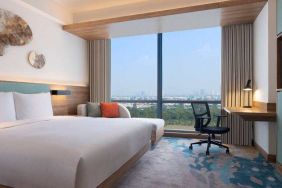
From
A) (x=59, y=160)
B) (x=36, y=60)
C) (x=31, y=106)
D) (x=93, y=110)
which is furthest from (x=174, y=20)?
(x=59, y=160)

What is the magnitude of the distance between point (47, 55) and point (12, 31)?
2.89 feet

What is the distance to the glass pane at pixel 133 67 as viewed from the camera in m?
5.21

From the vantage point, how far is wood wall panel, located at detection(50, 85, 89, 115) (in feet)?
14.0

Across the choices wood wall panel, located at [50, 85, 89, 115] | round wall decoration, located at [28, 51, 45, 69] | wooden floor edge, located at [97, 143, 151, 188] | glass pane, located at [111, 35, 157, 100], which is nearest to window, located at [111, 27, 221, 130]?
glass pane, located at [111, 35, 157, 100]

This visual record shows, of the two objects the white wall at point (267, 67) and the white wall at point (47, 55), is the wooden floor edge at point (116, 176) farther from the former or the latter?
the white wall at point (47, 55)

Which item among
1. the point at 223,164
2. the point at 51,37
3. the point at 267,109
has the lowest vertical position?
the point at 223,164

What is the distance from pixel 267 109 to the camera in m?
3.10

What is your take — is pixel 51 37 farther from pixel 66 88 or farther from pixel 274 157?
pixel 274 157

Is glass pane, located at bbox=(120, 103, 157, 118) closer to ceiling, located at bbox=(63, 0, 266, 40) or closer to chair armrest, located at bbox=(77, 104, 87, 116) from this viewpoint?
chair armrest, located at bbox=(77, 104, 87, 116)

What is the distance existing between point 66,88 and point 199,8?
3.25 meters

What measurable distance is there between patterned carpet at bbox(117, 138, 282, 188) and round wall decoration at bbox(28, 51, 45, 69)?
261cm

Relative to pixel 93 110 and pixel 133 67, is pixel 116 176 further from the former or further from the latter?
pixel 133 67

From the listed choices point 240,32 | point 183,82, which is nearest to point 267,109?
point 240,32

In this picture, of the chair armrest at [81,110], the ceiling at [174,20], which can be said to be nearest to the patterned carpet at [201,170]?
the chair armrest at [81,110]
